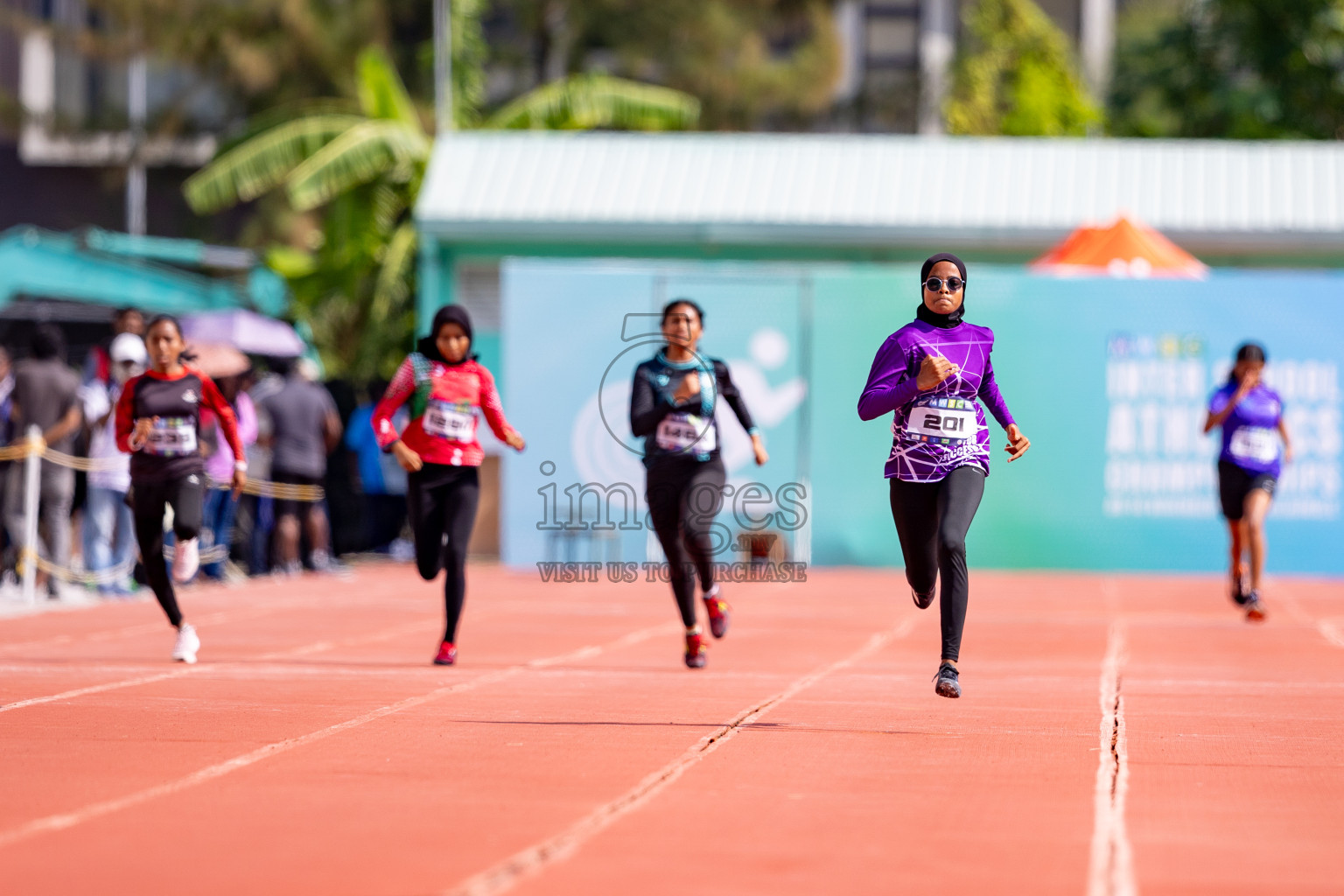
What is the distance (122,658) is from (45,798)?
500cm

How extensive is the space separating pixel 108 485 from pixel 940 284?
30.1 ft

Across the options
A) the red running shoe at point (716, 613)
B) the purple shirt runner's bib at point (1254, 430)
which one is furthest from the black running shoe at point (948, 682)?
the purple shirt runner's bib at point (1254, 430)

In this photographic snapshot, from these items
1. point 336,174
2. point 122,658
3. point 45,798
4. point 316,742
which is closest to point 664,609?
point 122,658

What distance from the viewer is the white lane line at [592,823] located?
5246mm

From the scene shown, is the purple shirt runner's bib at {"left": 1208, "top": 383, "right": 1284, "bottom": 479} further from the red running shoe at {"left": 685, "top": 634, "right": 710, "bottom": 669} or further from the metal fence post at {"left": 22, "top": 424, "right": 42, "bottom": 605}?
the metal fence post at {"left": 22, "top": 424, "right": 42, "bottom": 605}

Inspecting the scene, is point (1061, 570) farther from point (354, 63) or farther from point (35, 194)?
point (35, 194)

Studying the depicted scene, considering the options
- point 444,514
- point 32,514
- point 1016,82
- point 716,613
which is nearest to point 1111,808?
point 716,613

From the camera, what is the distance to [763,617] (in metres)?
14.9

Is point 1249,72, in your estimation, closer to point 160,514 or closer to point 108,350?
point 108,350

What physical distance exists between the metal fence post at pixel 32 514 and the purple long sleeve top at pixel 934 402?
849 cm

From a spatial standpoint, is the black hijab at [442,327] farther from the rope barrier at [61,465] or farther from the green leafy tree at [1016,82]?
the green leafy tree at [1016,82]

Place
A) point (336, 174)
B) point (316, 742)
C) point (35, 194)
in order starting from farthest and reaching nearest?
point (35, 194) < point (336, 174) < point (316, 742)

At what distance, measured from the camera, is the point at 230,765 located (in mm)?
7195

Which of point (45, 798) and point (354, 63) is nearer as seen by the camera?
point (45, 798)
